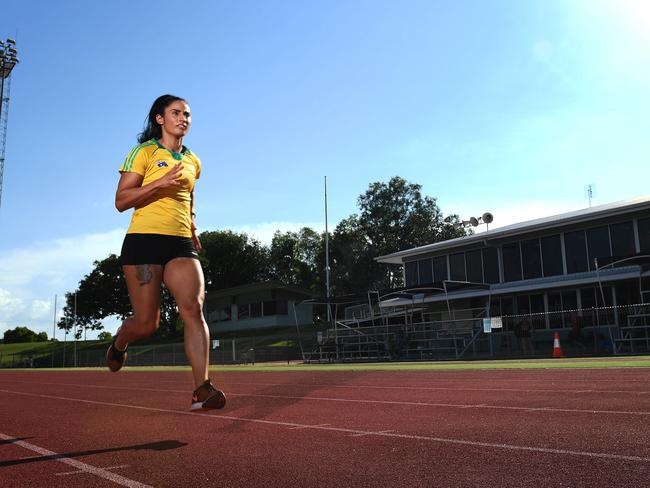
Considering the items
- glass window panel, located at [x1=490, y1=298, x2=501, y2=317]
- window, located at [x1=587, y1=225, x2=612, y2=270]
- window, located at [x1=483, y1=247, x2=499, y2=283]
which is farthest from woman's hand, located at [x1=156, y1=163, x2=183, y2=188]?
window, located at [x1=483, y1=247, x2=499, y2=283]

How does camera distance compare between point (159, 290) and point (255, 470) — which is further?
point (159, 290)

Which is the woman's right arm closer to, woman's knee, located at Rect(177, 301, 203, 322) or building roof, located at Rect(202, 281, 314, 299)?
woman's knee, located at Rect(177, 301, 203, 322)

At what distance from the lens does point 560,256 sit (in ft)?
104

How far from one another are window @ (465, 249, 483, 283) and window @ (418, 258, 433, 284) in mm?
3131

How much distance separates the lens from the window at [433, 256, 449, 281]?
38031 millimetres

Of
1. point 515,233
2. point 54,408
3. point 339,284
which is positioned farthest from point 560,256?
point 339,284

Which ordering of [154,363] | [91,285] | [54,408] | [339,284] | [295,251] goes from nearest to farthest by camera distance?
[54,408], [154,363], [339,284], [91,285], [295,251]

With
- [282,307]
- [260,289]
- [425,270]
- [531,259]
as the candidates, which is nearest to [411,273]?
[425,270]

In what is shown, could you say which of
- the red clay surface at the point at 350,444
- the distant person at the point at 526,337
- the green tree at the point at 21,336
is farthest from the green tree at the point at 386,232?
the red clay surface at the point at 350,444

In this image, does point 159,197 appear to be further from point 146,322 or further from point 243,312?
point 243,312

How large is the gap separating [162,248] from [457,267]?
110 ft

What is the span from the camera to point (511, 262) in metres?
34.0

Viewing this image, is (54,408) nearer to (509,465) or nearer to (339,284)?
(509,465)

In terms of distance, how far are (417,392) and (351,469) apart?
5941 millimetres
